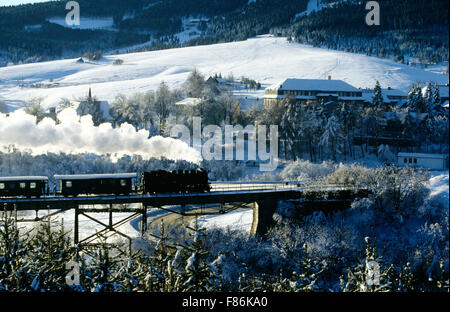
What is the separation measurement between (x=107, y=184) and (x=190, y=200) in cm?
682

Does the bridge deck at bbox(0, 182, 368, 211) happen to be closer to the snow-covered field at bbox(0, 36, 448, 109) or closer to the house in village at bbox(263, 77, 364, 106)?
the house in village at bbox(263, 77, 364, 106)

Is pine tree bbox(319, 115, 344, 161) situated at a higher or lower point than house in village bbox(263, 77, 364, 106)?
lower

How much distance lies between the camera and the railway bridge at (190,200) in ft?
141

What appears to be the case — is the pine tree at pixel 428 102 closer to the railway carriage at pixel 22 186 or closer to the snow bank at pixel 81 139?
the snow bank at pixel 81 139

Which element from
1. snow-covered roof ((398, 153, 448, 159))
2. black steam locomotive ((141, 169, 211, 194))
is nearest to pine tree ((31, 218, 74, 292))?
black steam locomotive ((141, 169, 211, 194))

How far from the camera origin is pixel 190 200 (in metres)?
45.7

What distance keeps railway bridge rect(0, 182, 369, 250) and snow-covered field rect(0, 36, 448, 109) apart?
171 ft

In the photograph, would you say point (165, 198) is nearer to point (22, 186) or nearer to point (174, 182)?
point (174, 182)

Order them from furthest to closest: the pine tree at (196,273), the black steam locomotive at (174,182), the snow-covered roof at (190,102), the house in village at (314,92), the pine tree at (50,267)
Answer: the house in village at (314,92)
the snow-covered roof at (190,102)
the black steam locomotive at (174,182)
the pine tree at (50,267)
the pine tree at (196,273)

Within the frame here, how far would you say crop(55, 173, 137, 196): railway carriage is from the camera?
43.3 meters

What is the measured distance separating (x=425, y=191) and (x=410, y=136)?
30598 millimetres

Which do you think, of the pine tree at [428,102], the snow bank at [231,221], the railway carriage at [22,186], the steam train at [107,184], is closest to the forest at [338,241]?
the snow bank at [231,221]

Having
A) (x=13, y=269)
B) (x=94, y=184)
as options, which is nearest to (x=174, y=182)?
(x=94, y=184)
